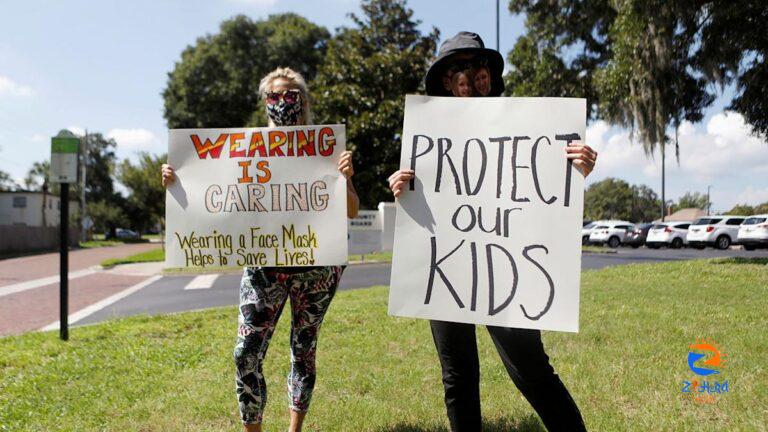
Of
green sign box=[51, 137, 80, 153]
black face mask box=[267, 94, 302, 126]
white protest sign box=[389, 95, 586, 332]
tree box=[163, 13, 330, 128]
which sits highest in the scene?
tree box=[163, 13, 330, 128]

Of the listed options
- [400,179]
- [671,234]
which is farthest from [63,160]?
[671,234]

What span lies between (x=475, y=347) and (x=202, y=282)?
12251mm

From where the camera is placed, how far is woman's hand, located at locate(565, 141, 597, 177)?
218 centimetres

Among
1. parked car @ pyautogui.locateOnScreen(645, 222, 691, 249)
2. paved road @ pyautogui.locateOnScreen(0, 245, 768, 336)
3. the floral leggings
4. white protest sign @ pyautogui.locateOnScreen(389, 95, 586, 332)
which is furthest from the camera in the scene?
parked car @ pyautogui.locateOnScreen(645, 222, 691, 249)

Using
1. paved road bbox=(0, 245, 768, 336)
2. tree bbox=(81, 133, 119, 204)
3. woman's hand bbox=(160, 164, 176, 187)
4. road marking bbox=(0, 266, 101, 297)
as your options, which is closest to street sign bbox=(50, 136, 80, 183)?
paved road bbox=(0, 245, 768, 336)

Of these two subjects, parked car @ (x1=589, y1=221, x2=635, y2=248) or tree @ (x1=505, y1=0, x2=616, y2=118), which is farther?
parked car @ (x1=589, y1=221, x2=635, y2=248)

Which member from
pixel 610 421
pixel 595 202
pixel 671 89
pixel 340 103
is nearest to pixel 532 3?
pixel 671 89

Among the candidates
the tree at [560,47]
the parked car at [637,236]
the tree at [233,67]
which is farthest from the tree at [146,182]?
the parked car at [637,236]

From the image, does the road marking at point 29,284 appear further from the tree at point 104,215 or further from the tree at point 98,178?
the tree at point 98,178

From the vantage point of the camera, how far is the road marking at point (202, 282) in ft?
41.1

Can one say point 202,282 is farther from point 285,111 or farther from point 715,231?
point 715,231

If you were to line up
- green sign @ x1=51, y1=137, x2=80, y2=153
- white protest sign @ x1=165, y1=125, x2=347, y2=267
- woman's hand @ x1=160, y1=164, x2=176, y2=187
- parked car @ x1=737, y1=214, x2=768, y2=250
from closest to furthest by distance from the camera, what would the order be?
1. white protest sign @ x1=165, y1=125, x2=347, y2=267
2. woman's hand @ x1=160, y1=164, x2=176, y2=187
3. green sign @ x1=51, y1=137, x2=80, y2=153
4. parked car @ x1=737, y1=214, x2=768, y2=250

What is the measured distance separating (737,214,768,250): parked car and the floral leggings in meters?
26.2

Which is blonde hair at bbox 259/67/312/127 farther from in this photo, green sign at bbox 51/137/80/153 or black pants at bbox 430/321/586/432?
green sign at bbox 51/137/80/153
